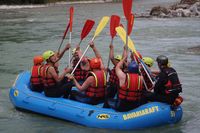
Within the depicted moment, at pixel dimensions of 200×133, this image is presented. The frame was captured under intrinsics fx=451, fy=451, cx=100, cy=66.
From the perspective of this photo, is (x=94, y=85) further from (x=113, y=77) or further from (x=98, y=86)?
(x=113, y=77)

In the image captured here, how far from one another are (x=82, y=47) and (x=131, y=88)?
11.6 meters

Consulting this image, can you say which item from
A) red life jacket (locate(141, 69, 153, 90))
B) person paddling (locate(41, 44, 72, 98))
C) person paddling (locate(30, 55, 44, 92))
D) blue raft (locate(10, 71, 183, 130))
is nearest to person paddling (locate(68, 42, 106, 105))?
blue raft (locate(10, 71, 183, 130))

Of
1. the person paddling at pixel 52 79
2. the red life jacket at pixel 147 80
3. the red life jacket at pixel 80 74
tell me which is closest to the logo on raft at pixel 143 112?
the red life jacket at pixel 147 80

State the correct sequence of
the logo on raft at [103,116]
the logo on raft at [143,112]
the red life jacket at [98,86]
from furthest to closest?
the red life jacket at [98,86] → the logo on raft at [103,116] → the logo on raft at [143,112]

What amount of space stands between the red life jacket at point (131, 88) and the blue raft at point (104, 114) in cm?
24

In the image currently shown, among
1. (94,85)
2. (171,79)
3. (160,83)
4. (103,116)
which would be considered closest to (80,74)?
(94,85)

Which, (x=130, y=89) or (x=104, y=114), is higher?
(x=130, y=89)

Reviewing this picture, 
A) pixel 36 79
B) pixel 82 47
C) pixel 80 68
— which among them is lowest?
pixel 82 47

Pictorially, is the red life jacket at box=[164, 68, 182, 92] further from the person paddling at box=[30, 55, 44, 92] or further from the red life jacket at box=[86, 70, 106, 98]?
the person paddling at box=[30, 55, 44, 92]

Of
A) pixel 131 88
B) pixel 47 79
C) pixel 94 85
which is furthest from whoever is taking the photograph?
pixel 47 79

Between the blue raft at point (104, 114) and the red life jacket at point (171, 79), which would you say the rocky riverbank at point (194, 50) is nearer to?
the blue raft at point (104, 114)

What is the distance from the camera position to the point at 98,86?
7785 millimetres

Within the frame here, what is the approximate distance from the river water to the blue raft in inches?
5.7

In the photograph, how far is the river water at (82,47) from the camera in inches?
319
